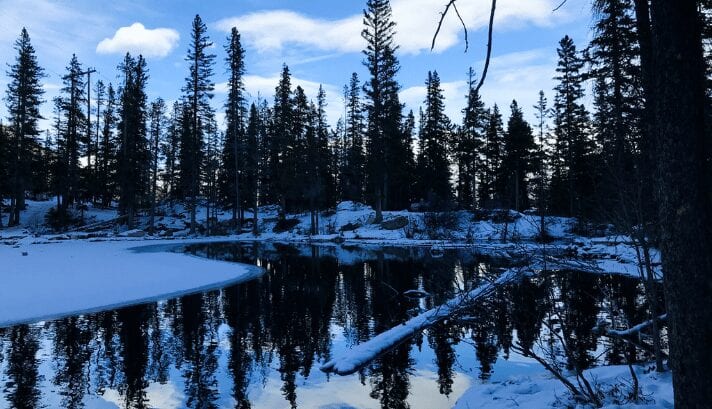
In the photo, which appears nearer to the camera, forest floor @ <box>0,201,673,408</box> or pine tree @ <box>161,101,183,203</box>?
forest floor @ <box>0,201,673,408</box>

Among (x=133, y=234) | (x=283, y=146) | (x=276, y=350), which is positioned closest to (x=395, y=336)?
(x=276, y=350)

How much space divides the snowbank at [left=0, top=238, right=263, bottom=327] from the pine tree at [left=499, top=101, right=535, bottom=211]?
32.2 m

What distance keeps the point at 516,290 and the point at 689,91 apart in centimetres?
1189

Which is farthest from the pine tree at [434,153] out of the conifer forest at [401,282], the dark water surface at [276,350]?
the dark water surface at [276,350]

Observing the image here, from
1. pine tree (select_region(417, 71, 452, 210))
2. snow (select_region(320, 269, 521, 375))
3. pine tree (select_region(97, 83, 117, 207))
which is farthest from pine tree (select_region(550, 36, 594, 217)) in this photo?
pine tree (select_region(97, 83, 117, 207))

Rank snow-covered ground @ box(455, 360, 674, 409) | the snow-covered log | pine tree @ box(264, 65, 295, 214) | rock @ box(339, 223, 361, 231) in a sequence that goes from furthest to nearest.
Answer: pine tree @ box(264, 65, 295, 214)
rock @ box(339, 223, 361, 231)
the snow-covered log
snow-covered ground @ box(455, 360, 674, 409)

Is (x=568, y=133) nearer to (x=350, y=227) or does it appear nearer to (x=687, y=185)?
(x=350, y=227)

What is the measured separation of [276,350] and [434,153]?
136 feet

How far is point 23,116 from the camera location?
42000mm

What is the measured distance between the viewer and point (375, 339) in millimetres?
8734

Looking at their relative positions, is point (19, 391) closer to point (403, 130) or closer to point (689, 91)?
point (689, 91)

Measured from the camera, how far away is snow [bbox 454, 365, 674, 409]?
4.93m

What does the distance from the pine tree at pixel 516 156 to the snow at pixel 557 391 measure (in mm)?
37728

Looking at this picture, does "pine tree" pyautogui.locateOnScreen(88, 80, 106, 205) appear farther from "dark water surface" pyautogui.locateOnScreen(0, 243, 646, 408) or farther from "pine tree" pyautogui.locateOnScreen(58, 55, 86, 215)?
"dark water surface" pyautogui.locateOnScreen(0, 243, 646, 408)
